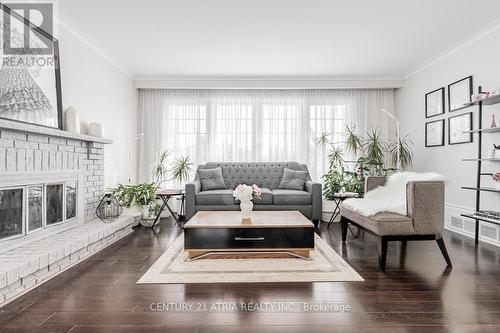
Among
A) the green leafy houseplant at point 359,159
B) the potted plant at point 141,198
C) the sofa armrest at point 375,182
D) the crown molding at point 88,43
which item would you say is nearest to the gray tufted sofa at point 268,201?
the green leafy houseplant at point 359,159

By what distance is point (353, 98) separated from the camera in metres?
5.69

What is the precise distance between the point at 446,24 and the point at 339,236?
2938mm

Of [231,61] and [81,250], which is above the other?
[231,61]

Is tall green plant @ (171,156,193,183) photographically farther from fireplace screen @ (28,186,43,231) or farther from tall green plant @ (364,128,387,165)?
tall green plant @ (364,128,387,165)

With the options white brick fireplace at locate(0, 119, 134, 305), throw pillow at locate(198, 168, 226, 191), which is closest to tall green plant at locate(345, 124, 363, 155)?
throw pillow at locate(198, 168, 226, 191)

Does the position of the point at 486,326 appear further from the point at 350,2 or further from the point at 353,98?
the point at 353,98

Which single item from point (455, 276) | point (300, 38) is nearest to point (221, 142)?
point (300, 38)

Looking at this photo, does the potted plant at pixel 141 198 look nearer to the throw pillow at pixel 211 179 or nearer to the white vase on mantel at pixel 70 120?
the throw pillow at pixel 211 179

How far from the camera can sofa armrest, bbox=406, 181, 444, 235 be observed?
256 cm

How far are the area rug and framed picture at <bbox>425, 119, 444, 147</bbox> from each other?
292 cm

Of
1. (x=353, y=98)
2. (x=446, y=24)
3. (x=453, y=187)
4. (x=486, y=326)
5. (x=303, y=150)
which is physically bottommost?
(x=486, y=326)

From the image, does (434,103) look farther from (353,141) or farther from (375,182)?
(375,182)

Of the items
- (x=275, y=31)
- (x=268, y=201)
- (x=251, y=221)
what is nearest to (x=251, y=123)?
(x=268, y=201)

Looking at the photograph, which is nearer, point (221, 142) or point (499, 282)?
point (499, 282)
